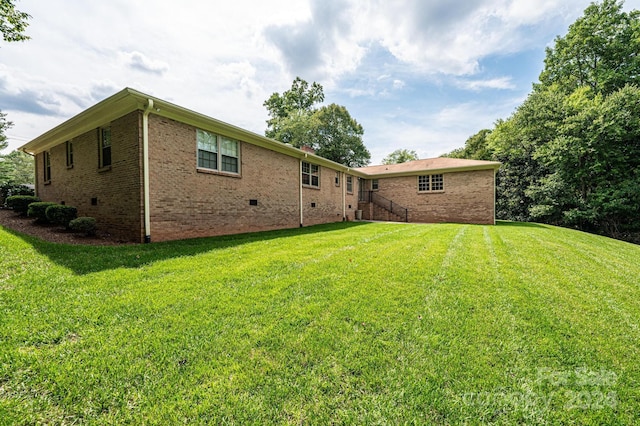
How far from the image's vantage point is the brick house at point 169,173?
6711mm

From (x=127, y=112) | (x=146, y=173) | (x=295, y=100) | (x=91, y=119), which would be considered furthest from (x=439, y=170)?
(x=295, y=100)

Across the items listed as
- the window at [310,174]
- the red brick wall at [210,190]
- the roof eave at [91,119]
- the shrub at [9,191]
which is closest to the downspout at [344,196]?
the window at [310,174]

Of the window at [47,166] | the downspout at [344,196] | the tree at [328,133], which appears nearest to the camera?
the window at [47,166]

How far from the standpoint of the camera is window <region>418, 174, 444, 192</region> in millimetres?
16328

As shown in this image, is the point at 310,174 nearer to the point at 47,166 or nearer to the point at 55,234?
the point at 55,234

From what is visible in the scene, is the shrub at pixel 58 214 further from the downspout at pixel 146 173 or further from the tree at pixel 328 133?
the tree at pixel 328 133

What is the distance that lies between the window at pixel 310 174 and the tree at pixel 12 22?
1100 cm

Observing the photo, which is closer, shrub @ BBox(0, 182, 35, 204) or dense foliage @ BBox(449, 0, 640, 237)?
shrub @ BBox(0, 182, 35, 204)

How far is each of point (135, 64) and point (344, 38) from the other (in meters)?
7.98

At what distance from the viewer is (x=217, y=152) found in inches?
330

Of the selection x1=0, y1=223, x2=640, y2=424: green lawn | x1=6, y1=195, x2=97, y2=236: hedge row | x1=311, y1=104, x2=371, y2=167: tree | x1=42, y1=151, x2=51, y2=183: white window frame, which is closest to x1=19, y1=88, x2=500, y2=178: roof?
x1=42, y1=151, x2=51, y2=183: white window frame

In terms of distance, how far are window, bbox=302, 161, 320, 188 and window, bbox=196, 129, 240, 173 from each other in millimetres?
4159

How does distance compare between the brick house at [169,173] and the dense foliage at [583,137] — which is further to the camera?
the dense foliage at [583,137]

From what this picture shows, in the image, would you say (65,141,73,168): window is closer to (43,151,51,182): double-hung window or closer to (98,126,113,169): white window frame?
(43,151,51,182): double-hung window
